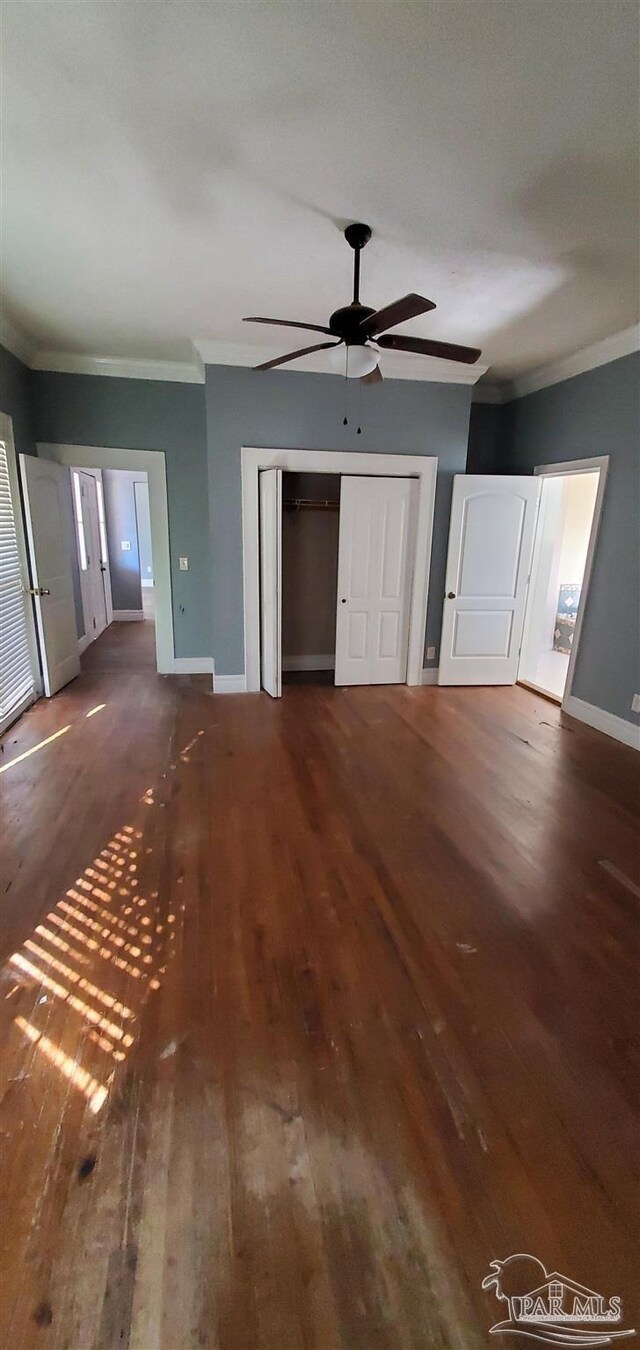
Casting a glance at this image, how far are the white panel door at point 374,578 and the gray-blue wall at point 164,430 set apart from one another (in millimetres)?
1455

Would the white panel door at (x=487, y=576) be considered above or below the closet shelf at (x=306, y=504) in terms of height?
below

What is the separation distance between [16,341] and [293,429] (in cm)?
221

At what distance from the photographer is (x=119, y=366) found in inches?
193

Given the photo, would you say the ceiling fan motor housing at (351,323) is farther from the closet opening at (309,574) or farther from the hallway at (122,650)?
the hallway at (122,650)

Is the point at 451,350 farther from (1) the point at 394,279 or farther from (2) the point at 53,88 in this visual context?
(2) the point at 53,88

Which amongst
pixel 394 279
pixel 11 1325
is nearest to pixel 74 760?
pixel 11 1325

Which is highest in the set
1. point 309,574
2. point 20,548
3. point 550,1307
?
point 20,548

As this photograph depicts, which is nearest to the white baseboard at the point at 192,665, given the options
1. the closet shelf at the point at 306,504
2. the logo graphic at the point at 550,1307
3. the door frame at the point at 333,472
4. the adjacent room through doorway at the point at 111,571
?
the adjacent room through doorway at the point at 111,571

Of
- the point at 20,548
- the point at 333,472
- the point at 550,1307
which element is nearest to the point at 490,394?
the point at 333,472

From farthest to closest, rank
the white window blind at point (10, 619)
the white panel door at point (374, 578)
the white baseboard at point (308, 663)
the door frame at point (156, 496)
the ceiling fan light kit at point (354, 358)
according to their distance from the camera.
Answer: the white baseboard at point (308, 663), the door frame at point (156, 496), the white panel door at point (374, 578), the white window blind at point (10, 619), the ceiling fan light kit at point (354, 358)

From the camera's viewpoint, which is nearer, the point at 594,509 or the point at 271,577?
the point at 594,509

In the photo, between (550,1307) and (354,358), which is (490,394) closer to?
(354,358)

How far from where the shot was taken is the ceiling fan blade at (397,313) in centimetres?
215

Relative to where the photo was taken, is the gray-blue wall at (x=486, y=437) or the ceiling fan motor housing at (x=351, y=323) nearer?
the ceiling fan motor housing at (x=351, y=323)
